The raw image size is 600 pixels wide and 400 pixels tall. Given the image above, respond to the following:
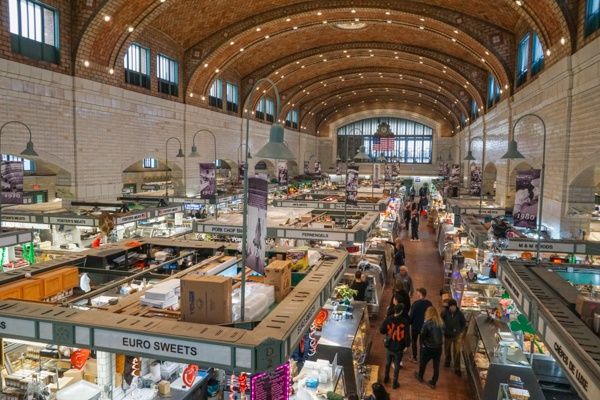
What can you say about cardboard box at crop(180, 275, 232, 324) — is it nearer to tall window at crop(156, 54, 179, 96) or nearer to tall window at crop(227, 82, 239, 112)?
tall window at crop(156, 54, 179, 96)

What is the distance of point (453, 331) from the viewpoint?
341 inches

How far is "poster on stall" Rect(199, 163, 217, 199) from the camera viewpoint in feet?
45.4

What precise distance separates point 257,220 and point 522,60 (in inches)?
652

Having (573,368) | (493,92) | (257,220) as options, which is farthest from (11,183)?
(493,92)

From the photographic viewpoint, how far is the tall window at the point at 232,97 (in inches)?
1043

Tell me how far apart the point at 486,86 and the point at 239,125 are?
539 inches

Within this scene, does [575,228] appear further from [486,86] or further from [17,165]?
[486,86]

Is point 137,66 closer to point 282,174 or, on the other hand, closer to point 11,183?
point 282,174

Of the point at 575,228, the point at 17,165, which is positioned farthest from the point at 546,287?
the point at 17,165

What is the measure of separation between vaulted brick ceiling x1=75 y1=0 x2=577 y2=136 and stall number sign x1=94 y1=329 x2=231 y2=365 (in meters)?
11.6

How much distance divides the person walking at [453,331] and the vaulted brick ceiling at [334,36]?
7270 millimetres

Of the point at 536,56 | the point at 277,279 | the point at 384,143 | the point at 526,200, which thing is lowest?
the point at 277,279

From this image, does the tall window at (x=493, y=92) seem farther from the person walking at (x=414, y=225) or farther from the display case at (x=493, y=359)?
the display case at (x=493, y=359)

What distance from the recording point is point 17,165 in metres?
10.5
